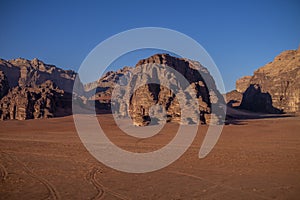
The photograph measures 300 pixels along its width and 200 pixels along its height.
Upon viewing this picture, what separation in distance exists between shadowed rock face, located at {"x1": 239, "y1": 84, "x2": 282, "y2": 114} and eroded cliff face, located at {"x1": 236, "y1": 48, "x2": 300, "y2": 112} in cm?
98

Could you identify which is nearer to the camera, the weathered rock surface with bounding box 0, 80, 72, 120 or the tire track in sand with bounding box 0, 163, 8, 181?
the tire track in sand with bounding box 0, 163, 8, 181

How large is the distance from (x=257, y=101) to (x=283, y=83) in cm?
829

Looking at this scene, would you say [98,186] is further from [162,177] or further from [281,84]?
[281,84]

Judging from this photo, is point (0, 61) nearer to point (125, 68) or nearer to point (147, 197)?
point (125, 68)

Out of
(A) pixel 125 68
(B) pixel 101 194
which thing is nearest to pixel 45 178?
(B) pixel 101 194

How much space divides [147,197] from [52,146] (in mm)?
12375

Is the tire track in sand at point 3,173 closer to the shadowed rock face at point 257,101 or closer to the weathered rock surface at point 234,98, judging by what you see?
the shadowed rock face at point 257,101

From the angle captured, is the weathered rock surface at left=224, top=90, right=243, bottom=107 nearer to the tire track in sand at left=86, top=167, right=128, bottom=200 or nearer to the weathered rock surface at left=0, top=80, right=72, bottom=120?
the weathered rock surface at left=0, top=80, right=72, bottom=120

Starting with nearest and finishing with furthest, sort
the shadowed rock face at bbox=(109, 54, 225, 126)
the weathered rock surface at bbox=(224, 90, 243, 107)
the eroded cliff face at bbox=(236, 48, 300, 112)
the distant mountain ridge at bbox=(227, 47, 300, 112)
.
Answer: the shadowed rock face at bbox=(109, 54, 225, 126)
the eroded cliff face at bbox=(236, 48, 300, 112)
the distant mountain ridge at bbox=(227, 47, 300, 112)
the weathered rock surface at bbox=(224, 90, 243, 107)

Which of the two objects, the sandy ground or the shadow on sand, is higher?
the shadow on sand

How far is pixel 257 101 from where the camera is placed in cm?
7075

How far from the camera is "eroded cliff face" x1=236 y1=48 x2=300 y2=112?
60.2m

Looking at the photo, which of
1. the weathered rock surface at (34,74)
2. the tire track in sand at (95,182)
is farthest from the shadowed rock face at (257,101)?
the tire track in sand at (95,182)

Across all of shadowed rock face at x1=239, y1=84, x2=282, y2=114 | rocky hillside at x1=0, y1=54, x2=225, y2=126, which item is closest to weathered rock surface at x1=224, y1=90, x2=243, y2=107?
shadowed rock face at x1=239, y1=84, x2=282, y2=114
